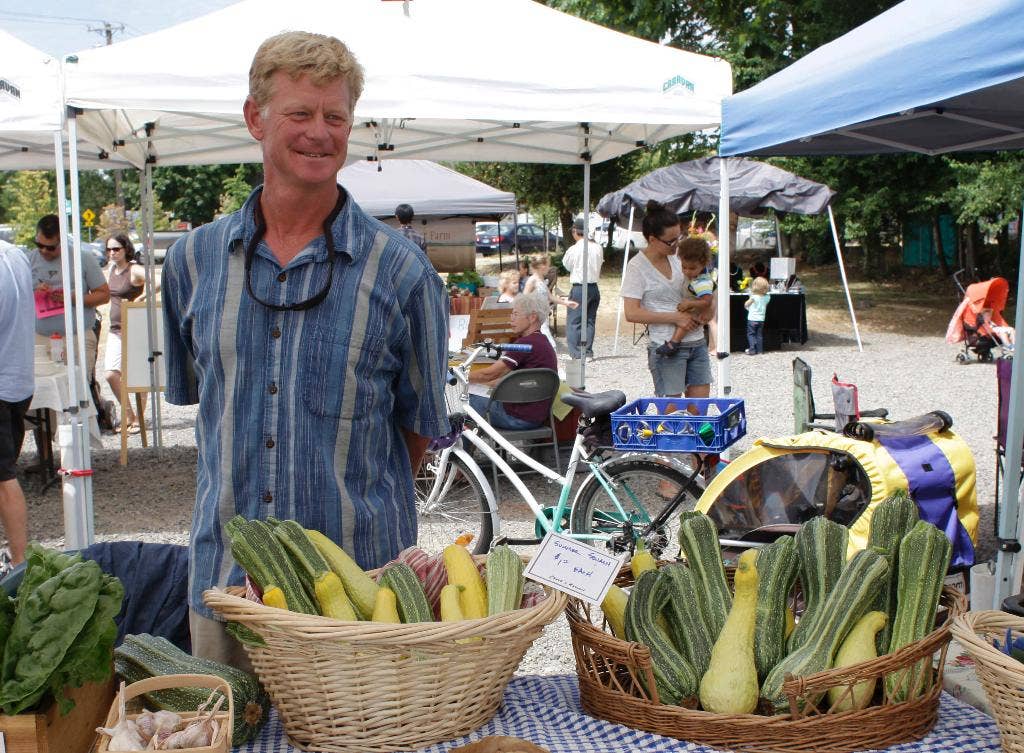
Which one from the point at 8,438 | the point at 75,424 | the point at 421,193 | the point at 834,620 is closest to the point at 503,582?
the point at 834,620

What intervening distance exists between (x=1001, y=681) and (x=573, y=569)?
29.7 inches

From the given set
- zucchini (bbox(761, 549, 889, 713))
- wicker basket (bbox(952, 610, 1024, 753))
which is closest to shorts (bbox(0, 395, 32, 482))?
zucchini (bbox(761, 549, 889, 713))

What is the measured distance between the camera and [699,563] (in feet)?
6.79

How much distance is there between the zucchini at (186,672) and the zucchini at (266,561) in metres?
0.18

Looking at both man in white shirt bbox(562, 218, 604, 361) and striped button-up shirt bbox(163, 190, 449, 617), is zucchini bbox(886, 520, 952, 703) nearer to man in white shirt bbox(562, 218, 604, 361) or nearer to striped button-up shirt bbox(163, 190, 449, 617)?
striped button-up shirt bbox(163, 190, 449, 617)

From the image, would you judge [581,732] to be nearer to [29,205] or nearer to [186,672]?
[186,672]

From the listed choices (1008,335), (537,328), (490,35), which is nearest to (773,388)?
(1008,335)

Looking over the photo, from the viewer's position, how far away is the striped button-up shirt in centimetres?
193

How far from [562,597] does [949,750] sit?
75 centimetres

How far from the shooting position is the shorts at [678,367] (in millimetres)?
6684

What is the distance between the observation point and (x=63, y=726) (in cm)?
159

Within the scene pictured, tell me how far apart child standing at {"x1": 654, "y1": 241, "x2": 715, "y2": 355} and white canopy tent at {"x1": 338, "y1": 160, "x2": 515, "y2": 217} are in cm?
969

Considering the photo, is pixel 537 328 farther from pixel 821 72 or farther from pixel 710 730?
pixel 710 730

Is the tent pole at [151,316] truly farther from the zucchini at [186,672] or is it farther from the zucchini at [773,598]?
the zucchini at [773,598]
